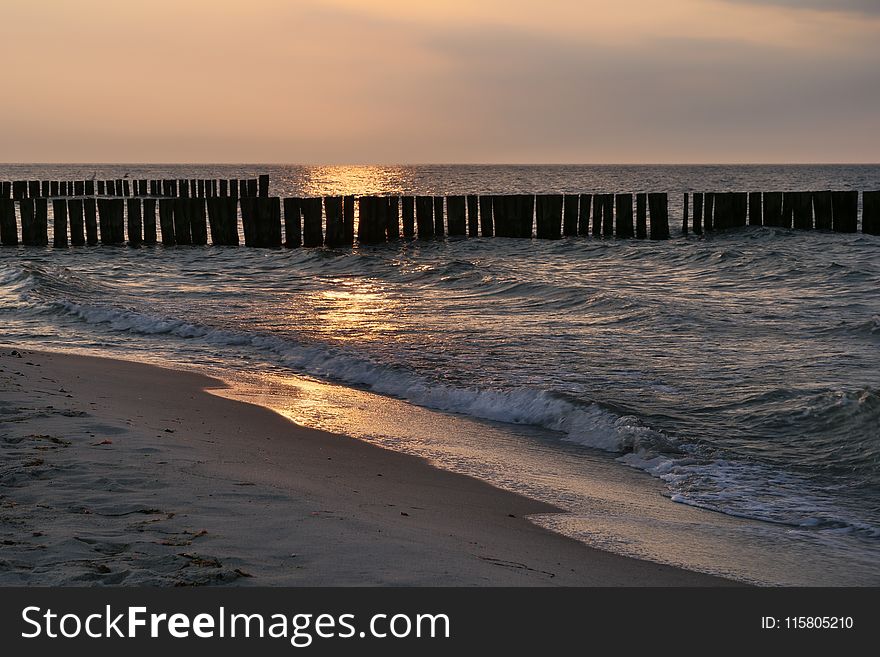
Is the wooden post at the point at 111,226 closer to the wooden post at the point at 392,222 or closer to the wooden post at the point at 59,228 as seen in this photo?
the wooden post at the point at 59,228

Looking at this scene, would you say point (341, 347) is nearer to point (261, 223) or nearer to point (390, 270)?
point (390, 270)

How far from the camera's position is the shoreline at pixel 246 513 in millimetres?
3982

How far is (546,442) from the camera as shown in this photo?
7.42 metres

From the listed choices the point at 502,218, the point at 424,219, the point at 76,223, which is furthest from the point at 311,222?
the point at 76,223

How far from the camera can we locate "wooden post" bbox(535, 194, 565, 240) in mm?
25984

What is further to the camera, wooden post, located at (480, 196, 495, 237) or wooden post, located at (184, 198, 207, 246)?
wooden post, located at (480, 196, 495, 237)

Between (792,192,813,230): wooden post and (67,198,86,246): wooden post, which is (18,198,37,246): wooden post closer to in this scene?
(67,198,86,246): wooden post

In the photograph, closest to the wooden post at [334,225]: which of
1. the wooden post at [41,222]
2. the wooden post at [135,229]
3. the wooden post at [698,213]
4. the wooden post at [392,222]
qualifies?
the wooden post at [392,222]

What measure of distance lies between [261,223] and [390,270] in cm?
640

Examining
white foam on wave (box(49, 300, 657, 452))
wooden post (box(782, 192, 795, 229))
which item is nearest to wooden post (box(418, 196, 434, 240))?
wooden post (box(782, 192, 795, 229))

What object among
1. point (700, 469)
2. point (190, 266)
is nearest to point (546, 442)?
point (700, 469)

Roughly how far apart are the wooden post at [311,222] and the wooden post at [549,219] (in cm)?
599

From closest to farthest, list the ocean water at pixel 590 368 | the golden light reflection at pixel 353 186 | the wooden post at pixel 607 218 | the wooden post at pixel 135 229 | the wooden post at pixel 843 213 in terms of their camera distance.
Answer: the ocean water at pixel 590 368 → the wooden post at pixel 135 229 → the wooden post at pixel 607 218 → the wooden post at pixel 843 213 → the golden light reflection at pixel 353 186

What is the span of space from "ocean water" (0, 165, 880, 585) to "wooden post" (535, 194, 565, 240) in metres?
5.07
